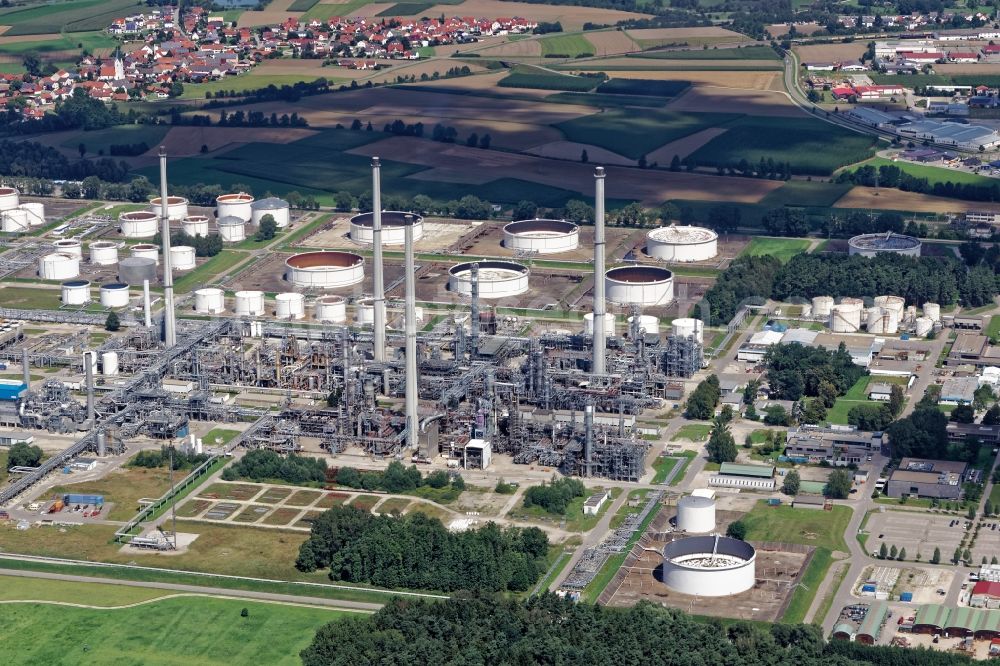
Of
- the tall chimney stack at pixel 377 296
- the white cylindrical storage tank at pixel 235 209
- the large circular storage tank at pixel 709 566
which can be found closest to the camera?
the large circular storage tank at pixel 709 566

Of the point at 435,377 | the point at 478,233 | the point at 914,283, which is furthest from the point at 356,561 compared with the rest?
the point at 478,233

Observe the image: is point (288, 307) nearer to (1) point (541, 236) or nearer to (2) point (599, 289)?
(1) point (541, 236)

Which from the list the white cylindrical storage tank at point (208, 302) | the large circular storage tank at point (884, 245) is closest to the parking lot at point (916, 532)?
the large circular storage tank at point (884, 245)

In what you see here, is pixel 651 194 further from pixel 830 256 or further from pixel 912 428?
pixel 912 428

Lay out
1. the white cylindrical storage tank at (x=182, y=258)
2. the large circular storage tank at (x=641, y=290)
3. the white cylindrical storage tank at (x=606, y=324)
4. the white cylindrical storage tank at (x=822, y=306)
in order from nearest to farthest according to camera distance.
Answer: the white cylindrical storage tank at (x=606, y=324) → the white cylindrical storage tank at (x=822, y=306) → the large circular storage tank at (x=641, y=290) → the white cylindrical storage tank at (x=182, y=258)

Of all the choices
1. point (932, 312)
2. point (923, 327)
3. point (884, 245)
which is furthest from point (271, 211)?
point (923, 327)

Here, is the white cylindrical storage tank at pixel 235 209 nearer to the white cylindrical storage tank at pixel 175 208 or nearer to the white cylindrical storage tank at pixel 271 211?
the white cylindrical storage tank at pixel 271 211
